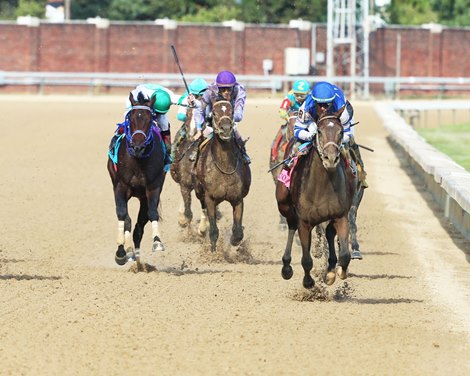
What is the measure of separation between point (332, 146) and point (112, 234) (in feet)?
23.5

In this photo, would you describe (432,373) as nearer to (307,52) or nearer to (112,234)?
(112,234)

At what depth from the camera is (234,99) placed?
1420 centimetres

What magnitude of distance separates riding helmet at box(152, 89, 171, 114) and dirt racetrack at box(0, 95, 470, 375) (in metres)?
1.72

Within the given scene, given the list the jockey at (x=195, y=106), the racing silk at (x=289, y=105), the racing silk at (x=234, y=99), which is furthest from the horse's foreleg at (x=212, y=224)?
the racing silk at (x=289, y=105)

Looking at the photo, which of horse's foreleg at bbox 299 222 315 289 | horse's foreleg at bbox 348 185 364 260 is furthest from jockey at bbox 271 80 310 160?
horse's foreleg at bbox 299 222 315 289

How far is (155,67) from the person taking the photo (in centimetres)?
6228

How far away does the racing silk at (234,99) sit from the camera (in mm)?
14086

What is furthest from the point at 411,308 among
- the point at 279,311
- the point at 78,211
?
the point at 78,211

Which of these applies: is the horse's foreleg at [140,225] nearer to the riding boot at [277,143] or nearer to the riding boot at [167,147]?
the riding boot at [167,147]

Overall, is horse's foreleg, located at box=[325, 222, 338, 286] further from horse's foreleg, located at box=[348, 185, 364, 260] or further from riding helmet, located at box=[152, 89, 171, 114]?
riding helmet, located at box=[152, 89, 171, 114]

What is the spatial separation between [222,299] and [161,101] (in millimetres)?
3023

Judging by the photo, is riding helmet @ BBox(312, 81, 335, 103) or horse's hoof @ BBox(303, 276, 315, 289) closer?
riding helmet @ BBox(312, 81, 335, 103)

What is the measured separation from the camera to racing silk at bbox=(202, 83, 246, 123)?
14086 mm

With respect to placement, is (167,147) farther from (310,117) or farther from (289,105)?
(289,105)
